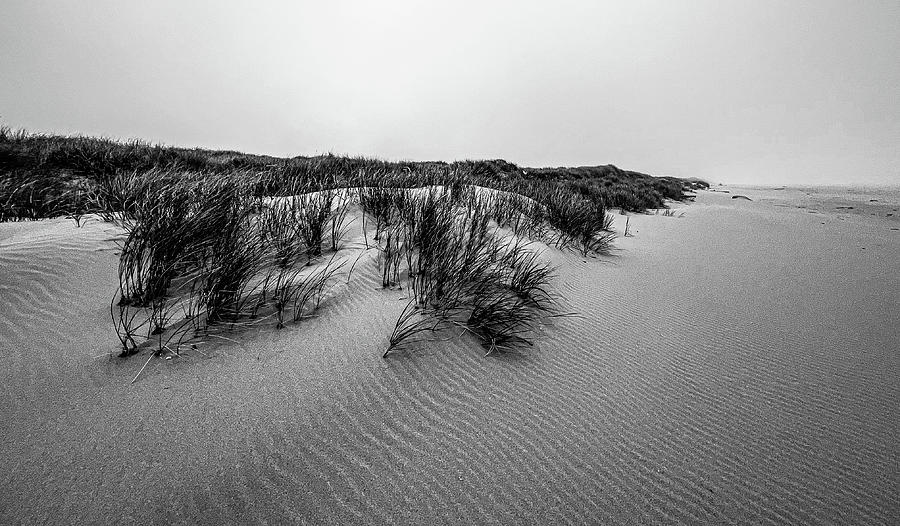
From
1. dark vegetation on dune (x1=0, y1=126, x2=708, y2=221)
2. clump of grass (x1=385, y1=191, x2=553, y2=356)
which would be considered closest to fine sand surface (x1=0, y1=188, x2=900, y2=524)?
clump of grass (x1=385, y1=191, x2=553, y2=356)

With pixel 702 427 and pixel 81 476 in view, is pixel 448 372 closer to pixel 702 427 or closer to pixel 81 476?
pixel 702 427

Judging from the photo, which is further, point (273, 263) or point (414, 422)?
point (273, 263)

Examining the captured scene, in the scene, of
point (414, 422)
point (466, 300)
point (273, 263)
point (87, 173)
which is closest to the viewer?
Answer: point (414, 422)

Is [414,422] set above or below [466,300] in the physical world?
below

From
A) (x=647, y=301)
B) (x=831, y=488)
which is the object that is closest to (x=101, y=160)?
(x=647, y=301)

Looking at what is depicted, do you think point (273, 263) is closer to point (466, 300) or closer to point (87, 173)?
point (466, 300)

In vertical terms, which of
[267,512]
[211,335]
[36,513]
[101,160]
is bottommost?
[267,512]

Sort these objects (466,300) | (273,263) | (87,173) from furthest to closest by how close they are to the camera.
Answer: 1. (87,173)
2. (273,263)
3. (466,300)

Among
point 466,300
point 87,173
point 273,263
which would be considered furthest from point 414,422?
point 87,173
